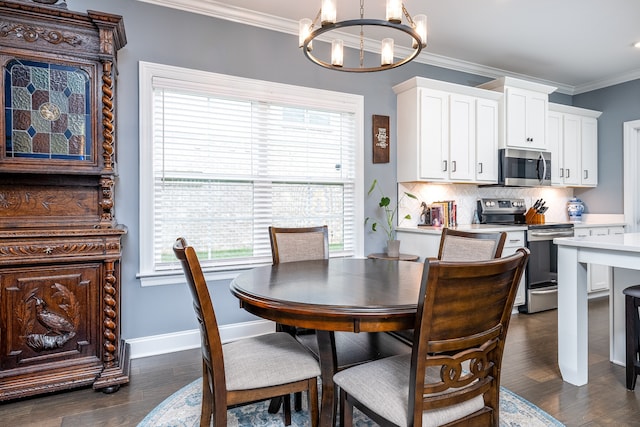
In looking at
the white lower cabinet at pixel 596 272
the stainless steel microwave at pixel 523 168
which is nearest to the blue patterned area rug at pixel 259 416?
the stainless steel microwave at pixel 523 168

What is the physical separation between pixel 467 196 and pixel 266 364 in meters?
3.69

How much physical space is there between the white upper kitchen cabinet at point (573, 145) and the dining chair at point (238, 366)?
4.61m

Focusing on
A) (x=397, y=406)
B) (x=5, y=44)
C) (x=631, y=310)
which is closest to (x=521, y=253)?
(x=397, y=406)

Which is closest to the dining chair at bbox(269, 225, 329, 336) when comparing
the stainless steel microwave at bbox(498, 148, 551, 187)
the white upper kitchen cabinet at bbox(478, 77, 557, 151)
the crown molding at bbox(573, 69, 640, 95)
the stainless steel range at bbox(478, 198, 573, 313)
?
the stainless steel range at bbox(478, 198, 573, 313)

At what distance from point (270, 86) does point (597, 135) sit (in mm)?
4763

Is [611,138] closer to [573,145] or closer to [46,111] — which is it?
[573,145]

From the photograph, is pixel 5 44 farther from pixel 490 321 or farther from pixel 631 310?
pixel 631 310

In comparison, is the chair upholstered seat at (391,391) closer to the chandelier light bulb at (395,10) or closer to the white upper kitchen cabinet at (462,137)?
the chandelier light bulb at (395,10)

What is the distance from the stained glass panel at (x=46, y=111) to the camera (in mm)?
2279

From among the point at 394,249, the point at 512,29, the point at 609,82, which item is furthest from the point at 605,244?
the point at 609,82

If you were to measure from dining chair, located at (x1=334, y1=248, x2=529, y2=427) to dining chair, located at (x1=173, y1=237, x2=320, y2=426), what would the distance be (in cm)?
25

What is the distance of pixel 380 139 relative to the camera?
393cm

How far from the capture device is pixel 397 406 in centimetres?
126

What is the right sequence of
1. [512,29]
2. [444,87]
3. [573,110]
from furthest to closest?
[573,110], [444,87], [512,29]
